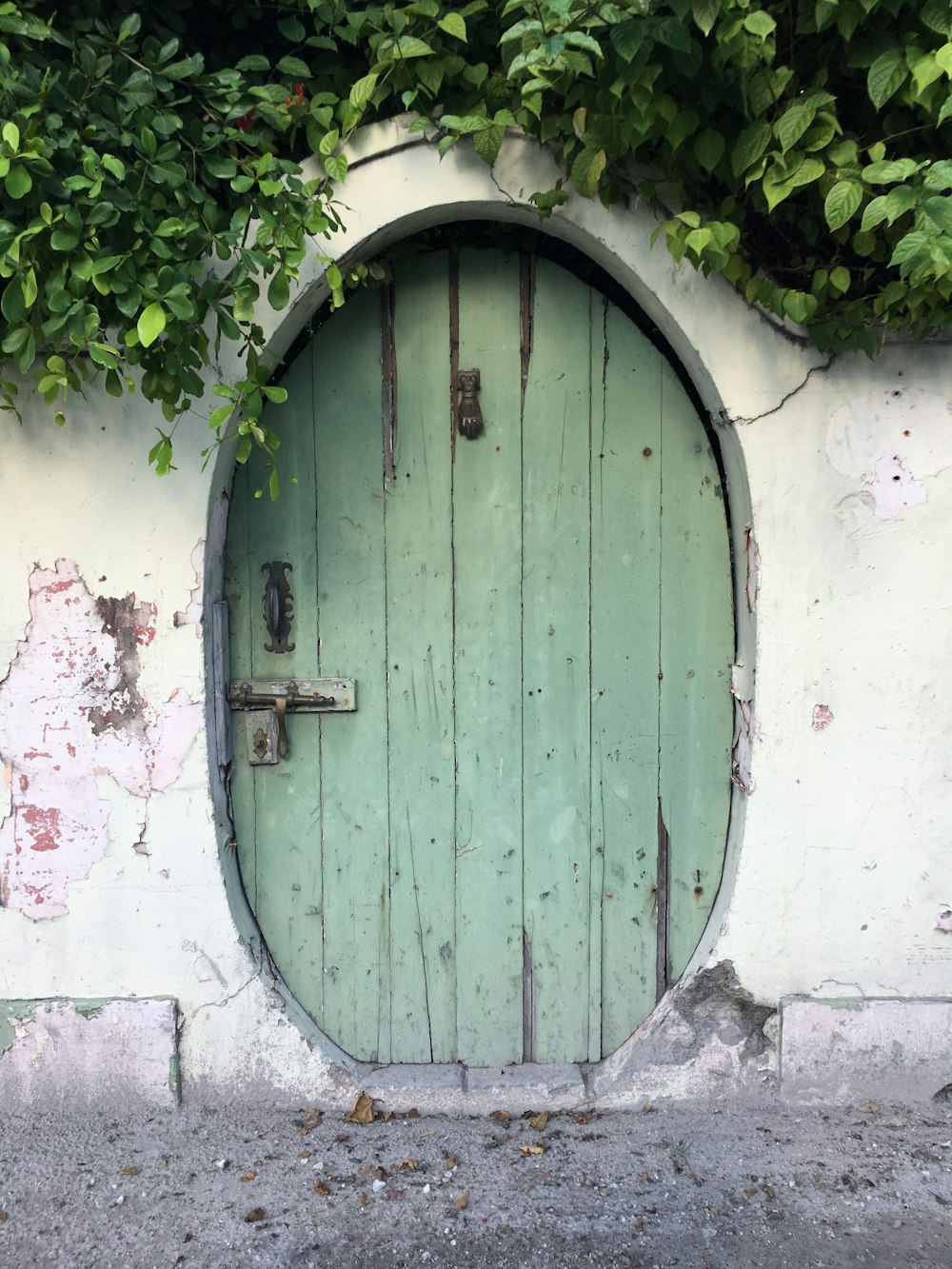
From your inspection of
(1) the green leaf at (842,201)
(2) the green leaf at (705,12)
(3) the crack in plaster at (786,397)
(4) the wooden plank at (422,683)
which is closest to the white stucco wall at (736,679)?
(3) the crack in plaster at (786,397)

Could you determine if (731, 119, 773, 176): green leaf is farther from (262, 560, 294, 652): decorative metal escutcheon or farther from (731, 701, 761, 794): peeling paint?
(262, 560, 294, 652): decorative metal escutcheon

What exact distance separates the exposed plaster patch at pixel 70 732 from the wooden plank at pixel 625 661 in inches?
38.8

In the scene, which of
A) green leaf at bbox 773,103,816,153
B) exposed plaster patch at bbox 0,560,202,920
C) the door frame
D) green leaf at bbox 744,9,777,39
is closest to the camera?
green leaf at bbox 744,9,777,39

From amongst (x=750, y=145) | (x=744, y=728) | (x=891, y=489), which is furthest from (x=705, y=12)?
(x=744, y=728)

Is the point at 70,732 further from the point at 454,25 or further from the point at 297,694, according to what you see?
the point at 454,25

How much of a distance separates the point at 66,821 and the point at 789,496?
1.79 metres

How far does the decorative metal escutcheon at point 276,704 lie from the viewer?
214cm

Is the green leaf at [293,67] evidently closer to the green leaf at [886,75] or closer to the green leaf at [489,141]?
the green leaf at [489,141]

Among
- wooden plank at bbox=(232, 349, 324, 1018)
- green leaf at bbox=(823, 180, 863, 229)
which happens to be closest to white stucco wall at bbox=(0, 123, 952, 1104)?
wooden plank at bbox=(232, 349, 324, 1018)

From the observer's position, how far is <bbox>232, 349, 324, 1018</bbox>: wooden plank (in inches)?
83.9

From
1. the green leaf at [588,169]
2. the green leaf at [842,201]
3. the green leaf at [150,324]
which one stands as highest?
the green leaf at [588,169]

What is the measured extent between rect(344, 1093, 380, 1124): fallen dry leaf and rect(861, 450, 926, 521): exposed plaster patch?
70.3 inches

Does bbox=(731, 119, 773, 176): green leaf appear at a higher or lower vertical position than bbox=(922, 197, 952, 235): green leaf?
higher

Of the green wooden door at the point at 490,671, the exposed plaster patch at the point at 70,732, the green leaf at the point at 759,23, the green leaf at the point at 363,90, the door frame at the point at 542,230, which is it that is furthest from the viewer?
the green wooden door at the point at 490,671
